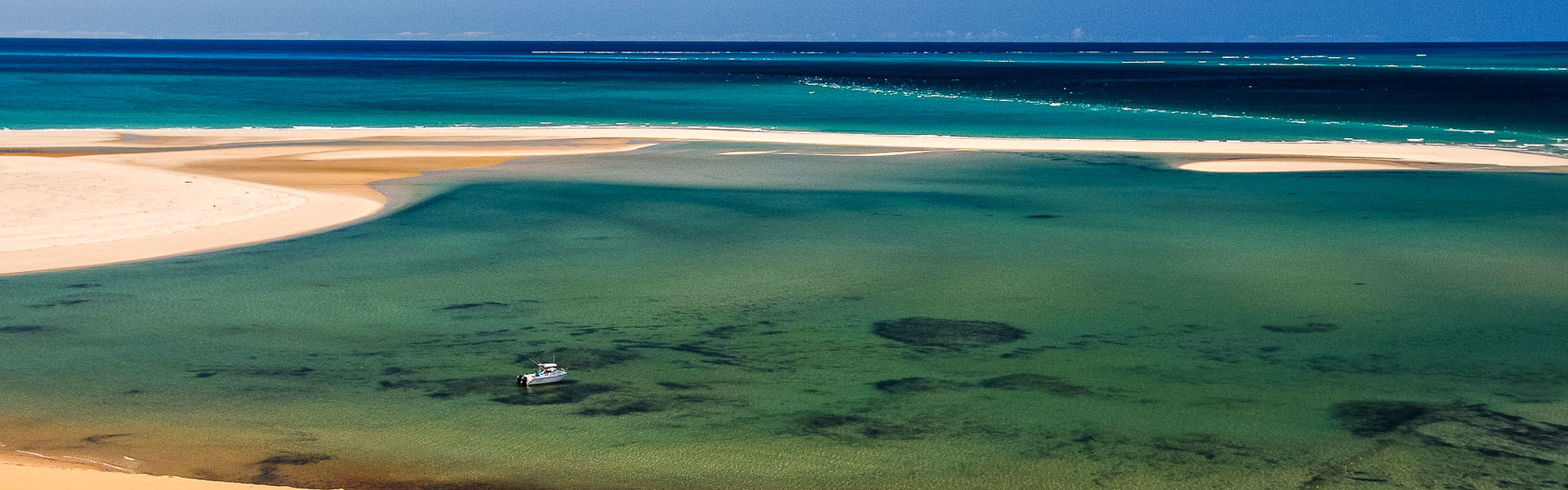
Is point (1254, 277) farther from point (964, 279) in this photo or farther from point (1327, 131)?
point (1327, 131)

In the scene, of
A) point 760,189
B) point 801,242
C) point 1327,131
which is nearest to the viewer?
point 801,242

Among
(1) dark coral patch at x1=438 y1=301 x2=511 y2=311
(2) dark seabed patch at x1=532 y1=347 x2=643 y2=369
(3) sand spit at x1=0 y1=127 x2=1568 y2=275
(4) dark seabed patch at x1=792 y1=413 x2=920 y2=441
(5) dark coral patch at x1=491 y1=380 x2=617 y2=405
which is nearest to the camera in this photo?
(4) dark seabed patch at x1=792 y1=413 x2=920 y2=441

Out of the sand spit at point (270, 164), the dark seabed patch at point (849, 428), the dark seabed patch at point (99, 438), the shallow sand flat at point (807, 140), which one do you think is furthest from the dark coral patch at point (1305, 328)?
the shallow sand flat at point (807, 140)

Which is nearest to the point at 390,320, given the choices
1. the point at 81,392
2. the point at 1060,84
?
the point at 81,392

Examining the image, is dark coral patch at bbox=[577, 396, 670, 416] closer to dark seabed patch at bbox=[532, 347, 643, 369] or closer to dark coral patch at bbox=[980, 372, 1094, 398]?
dark seabed patch at bbox=[532, 347, 643, 369]

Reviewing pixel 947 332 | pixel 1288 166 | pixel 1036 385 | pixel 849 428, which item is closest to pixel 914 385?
pixel 1036 385

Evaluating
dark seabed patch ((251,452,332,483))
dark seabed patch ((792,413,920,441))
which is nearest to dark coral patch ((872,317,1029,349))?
dark seabed patch ((792,413,920,441))
